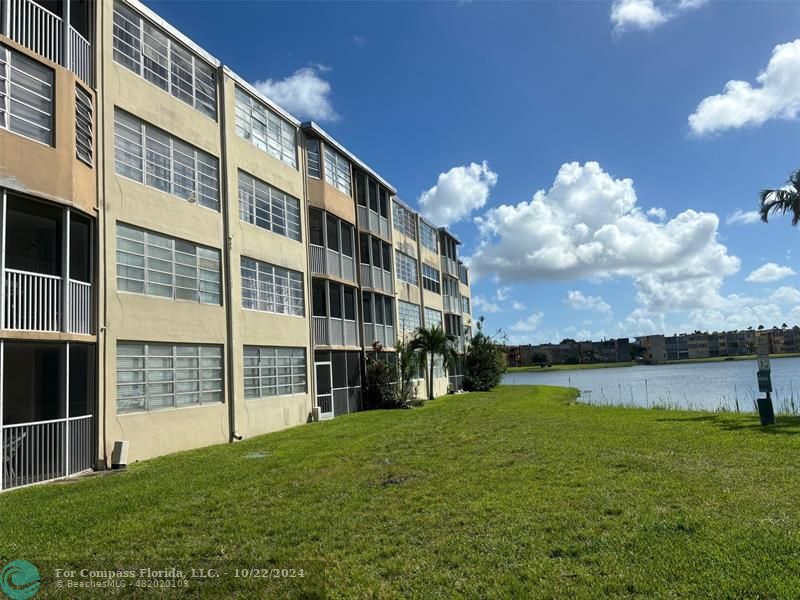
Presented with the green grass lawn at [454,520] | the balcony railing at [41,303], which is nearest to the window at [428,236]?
the green grass lawn at [454,520]

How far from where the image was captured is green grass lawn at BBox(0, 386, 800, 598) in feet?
17.7

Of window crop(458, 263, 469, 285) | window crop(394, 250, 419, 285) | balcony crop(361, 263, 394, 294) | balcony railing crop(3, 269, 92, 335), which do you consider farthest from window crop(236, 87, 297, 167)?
window crop(458, 263, 469, 285)

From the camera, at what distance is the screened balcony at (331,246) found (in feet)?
80.7

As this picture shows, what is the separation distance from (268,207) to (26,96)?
10112 mm

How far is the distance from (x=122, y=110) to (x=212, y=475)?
9.58m

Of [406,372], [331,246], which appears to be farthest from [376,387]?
[331,246]

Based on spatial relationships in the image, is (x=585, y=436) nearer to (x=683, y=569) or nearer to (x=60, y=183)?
(x=683, y=569)

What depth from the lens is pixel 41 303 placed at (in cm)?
1185

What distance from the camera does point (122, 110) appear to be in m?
15.0

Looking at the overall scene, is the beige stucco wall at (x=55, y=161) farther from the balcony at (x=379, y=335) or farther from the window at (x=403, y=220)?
the window at (x=403, y=220)

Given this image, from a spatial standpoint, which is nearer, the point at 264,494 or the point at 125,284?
the point at 264,494

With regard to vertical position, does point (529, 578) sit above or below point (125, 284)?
below

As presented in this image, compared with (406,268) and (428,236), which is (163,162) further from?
(428,236)

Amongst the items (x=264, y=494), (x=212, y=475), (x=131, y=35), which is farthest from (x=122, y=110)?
(x=264, y=494)
